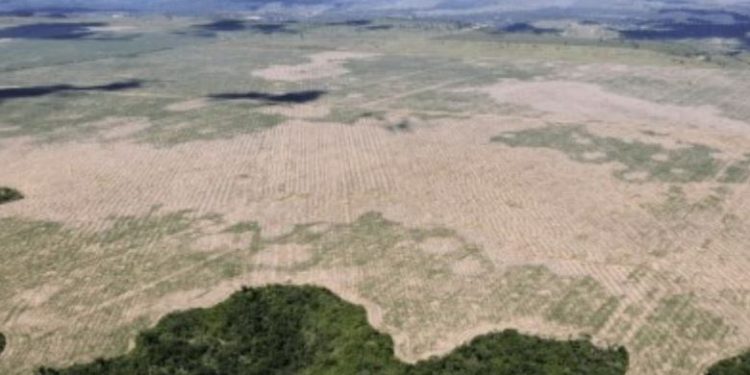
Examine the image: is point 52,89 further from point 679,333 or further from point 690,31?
point 690,31

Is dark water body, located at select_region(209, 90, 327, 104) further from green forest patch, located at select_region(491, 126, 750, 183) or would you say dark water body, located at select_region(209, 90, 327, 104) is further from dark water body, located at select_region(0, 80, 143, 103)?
green forest patch, located at select_region(491, 126, 750, 183)

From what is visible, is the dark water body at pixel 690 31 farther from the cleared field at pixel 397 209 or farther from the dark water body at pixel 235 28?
the dark water body at pixel 235 28

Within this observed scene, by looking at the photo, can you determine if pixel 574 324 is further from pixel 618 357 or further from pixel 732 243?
pixel 732 243

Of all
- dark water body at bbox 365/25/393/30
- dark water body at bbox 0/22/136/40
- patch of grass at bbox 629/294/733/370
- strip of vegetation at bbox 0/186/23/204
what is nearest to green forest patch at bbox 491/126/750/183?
patch of grass at bbox 629/294/733/370

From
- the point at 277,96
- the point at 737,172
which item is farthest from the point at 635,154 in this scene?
the point at 277,96

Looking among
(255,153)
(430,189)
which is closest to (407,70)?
(255,153)
